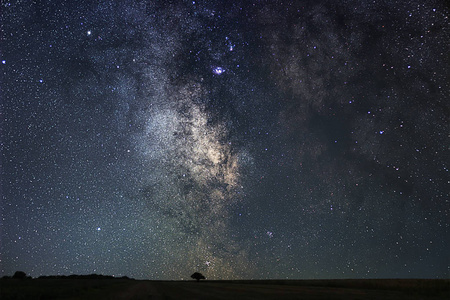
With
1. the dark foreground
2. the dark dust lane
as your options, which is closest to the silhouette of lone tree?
the dark foreground

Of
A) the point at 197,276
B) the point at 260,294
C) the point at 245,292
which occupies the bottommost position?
the point at 197,276

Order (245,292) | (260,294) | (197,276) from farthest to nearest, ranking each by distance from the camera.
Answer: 1. (197,276)
2. (245,292)
3. (260,294)

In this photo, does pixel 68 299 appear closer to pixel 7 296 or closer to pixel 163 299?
pixel 7 296

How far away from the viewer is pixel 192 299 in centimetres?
486

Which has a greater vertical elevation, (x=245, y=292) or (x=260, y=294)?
(x=260, y=294)

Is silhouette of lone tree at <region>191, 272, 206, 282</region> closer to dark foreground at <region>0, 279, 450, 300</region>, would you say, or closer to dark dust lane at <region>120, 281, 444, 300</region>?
dark foreground at <region>0, 279, 450, 300</region>

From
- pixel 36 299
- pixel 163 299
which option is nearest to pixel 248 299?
pixel 163 299

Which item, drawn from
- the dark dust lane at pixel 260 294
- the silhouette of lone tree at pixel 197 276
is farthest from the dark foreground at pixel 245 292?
the silhouette of lone tree at pixel 197 276

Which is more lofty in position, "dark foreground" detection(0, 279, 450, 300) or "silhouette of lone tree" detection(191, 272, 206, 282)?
"dark foreground" detection(0, 279, 450, 300)

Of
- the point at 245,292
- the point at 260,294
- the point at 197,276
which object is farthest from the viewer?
the point at 197,276

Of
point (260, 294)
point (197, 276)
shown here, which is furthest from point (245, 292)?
point (197, 276)

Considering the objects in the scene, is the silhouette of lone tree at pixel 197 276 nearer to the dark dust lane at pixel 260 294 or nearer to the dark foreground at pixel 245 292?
the dark foreground at pixel 245 292

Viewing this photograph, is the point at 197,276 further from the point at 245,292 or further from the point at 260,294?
the point at 260,294

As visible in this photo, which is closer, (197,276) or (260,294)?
(260,294)
